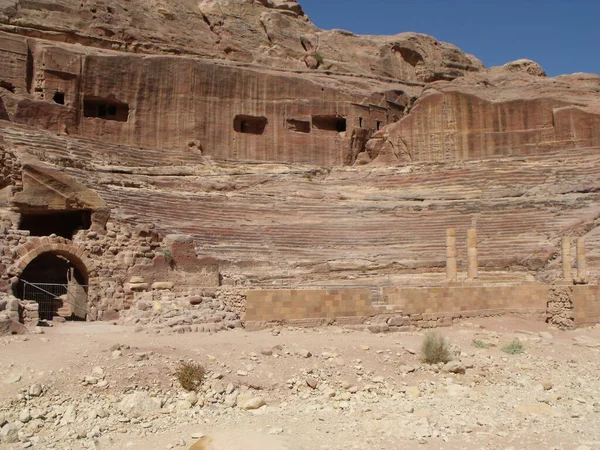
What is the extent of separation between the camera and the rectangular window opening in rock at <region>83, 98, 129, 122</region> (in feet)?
84.2

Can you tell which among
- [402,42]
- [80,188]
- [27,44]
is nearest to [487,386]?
[80,188]

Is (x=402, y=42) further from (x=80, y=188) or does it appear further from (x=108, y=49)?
(x=80, y=188)

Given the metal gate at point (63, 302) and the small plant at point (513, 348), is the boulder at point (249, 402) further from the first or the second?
the metal gate at point (63, 302)

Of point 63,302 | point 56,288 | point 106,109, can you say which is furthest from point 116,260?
point 106,109

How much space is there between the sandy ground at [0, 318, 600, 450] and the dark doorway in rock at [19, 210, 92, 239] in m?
6.17

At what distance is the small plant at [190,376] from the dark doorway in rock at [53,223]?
906 cm

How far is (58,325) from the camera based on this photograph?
11.2m

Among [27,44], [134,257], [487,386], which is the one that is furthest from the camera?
[27,44]

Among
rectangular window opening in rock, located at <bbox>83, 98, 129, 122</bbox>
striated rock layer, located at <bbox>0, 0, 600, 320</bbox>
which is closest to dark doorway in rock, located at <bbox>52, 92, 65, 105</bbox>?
striated rock layer, located at <bbox>0, 0, 600, 320</bbox>

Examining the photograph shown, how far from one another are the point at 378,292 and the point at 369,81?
66.2 feet

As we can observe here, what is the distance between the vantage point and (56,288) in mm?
15797

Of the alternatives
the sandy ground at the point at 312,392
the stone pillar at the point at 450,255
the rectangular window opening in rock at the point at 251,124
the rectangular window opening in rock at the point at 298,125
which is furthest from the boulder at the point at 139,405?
the rectangular window opening in rock at the point at 298,125

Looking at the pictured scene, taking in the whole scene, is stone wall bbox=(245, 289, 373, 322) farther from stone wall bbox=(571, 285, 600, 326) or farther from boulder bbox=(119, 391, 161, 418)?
boulder bbox=(119, 391, 161, 418)

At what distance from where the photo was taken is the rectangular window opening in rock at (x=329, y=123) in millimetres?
29141
